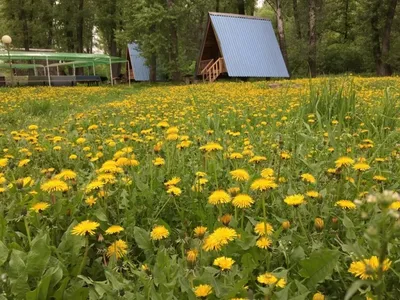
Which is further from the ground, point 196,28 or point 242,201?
point 196,28

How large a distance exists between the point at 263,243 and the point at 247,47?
1894cm

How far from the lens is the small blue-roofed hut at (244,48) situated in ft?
60.7

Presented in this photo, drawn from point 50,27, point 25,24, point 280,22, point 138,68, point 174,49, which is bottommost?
point 138,68

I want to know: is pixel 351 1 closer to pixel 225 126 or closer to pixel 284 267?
pixel 225 126

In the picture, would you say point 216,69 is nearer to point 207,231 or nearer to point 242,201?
point 207,231

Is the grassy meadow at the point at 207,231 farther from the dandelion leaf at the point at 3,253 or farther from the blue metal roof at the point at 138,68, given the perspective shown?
the blue metal roof at the point at 138,68

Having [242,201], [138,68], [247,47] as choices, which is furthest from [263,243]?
[138,68]

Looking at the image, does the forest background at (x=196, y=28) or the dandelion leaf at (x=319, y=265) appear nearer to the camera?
the dandelion leaf at (x=319, y=265)

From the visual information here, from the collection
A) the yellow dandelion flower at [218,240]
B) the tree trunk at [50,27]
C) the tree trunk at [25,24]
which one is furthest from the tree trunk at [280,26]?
the tree trunk at [50,27]

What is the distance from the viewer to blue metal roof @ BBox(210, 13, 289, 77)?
1848 cm

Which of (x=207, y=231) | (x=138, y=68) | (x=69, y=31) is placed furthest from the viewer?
(x=69, y=31)

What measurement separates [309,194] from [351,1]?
32137mm

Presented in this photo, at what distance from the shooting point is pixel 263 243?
124cm

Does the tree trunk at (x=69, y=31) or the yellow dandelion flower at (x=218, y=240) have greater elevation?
the tree trunk at (x=69, y=31)
